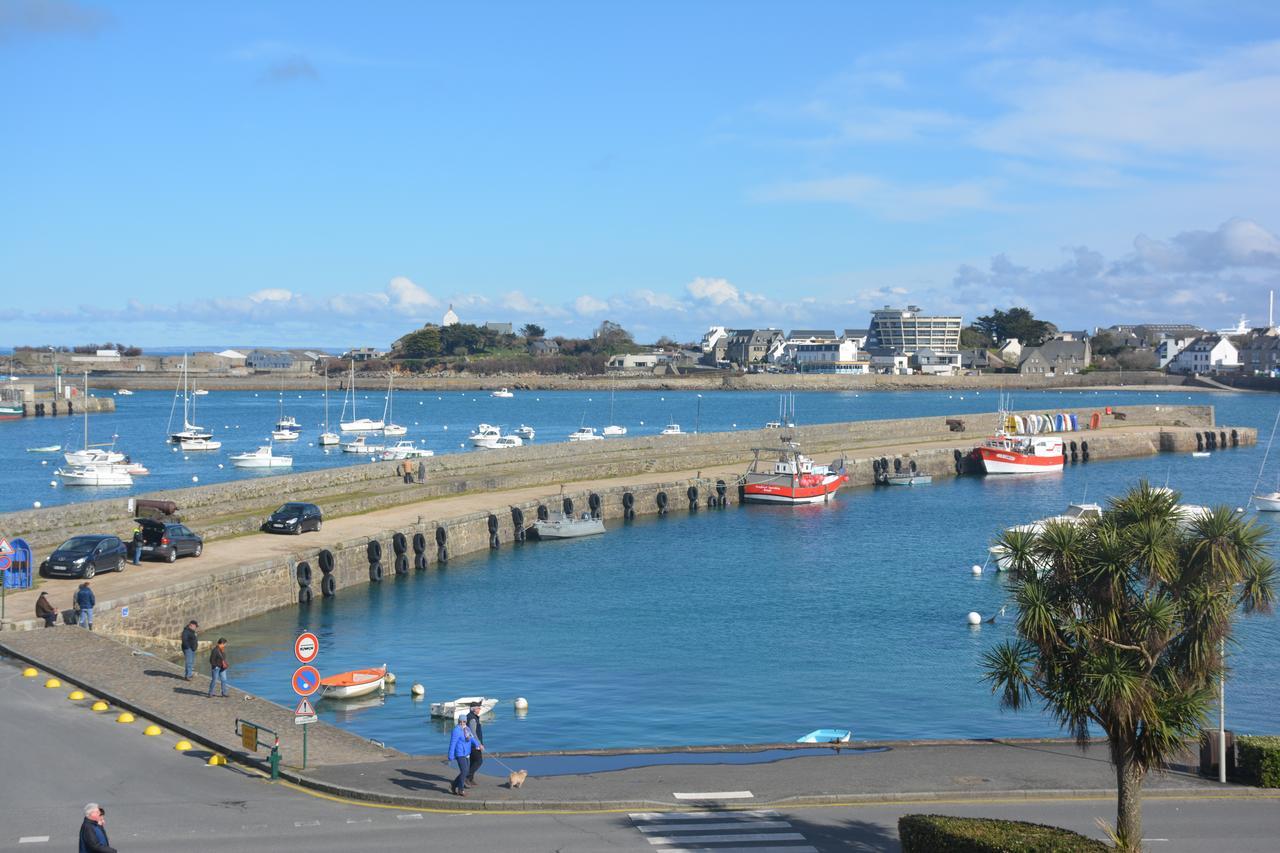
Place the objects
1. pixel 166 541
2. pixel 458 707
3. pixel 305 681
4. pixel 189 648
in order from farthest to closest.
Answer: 1. pixel 166 541
2. pixel 458 707
3. pixel 189 648
4. pixel 305 681

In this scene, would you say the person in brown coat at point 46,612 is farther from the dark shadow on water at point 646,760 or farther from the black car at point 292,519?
the black car at point 292,519

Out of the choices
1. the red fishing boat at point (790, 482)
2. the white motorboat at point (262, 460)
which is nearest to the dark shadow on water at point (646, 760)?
the red fishing boat at point (790, 482)

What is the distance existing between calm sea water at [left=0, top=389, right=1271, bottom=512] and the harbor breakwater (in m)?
18.7

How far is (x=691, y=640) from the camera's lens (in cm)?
3669

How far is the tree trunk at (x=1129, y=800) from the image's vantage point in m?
14.3

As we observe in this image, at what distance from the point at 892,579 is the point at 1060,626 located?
32.9 m

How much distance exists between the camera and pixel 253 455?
299 ft

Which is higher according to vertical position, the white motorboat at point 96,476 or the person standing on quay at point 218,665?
the person standing on quay at point 218,665

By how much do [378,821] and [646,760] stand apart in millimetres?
5176

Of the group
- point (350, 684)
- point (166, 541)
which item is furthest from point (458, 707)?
point (166, 541)

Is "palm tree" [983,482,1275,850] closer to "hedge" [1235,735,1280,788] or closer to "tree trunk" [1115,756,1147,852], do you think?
"tree trunk" [1115,756,1147,852]

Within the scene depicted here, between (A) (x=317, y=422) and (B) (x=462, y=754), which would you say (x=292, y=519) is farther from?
(A) (x=317, y=422)

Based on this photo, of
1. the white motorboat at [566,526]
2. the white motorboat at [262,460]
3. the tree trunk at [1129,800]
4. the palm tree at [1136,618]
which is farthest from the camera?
the white motorboat at [262,460]

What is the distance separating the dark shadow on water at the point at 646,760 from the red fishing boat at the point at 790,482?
47.2 m
